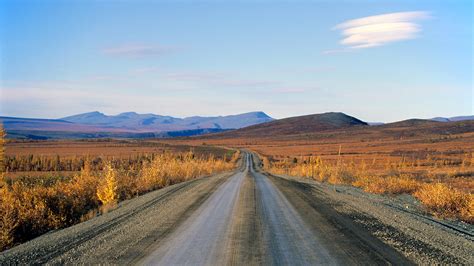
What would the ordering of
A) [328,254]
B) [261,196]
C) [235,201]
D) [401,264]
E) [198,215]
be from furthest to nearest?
[261,196]
[235,201]
[198,215]
[328,254]
[401,264]

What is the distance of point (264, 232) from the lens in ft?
33.1

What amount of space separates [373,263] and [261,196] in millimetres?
10446

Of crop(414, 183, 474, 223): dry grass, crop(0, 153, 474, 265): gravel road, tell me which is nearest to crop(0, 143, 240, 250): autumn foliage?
crop(0, 153, 474, 265): gravel road

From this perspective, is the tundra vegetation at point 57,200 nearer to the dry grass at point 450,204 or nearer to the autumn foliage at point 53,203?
the autumn foliage at point 53,203

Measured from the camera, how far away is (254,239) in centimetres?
929

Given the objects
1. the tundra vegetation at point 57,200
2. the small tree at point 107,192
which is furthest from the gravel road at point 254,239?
the small tree at point 107,192

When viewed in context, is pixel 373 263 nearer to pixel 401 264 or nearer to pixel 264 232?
pixel 401 264

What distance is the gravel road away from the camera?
7.84m

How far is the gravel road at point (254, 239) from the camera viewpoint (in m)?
7.84

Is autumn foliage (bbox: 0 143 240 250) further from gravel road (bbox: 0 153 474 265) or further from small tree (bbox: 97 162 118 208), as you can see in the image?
gravel road (bbox: 0 153 474 265)

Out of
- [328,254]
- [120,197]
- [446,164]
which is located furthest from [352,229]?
[446,164]

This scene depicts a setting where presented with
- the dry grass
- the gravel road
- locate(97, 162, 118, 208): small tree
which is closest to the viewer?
the gravel road

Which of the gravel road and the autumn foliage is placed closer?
the gravel road

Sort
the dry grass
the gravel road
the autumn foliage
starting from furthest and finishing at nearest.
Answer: the dry grass, the autumn foliage, the gravel road
